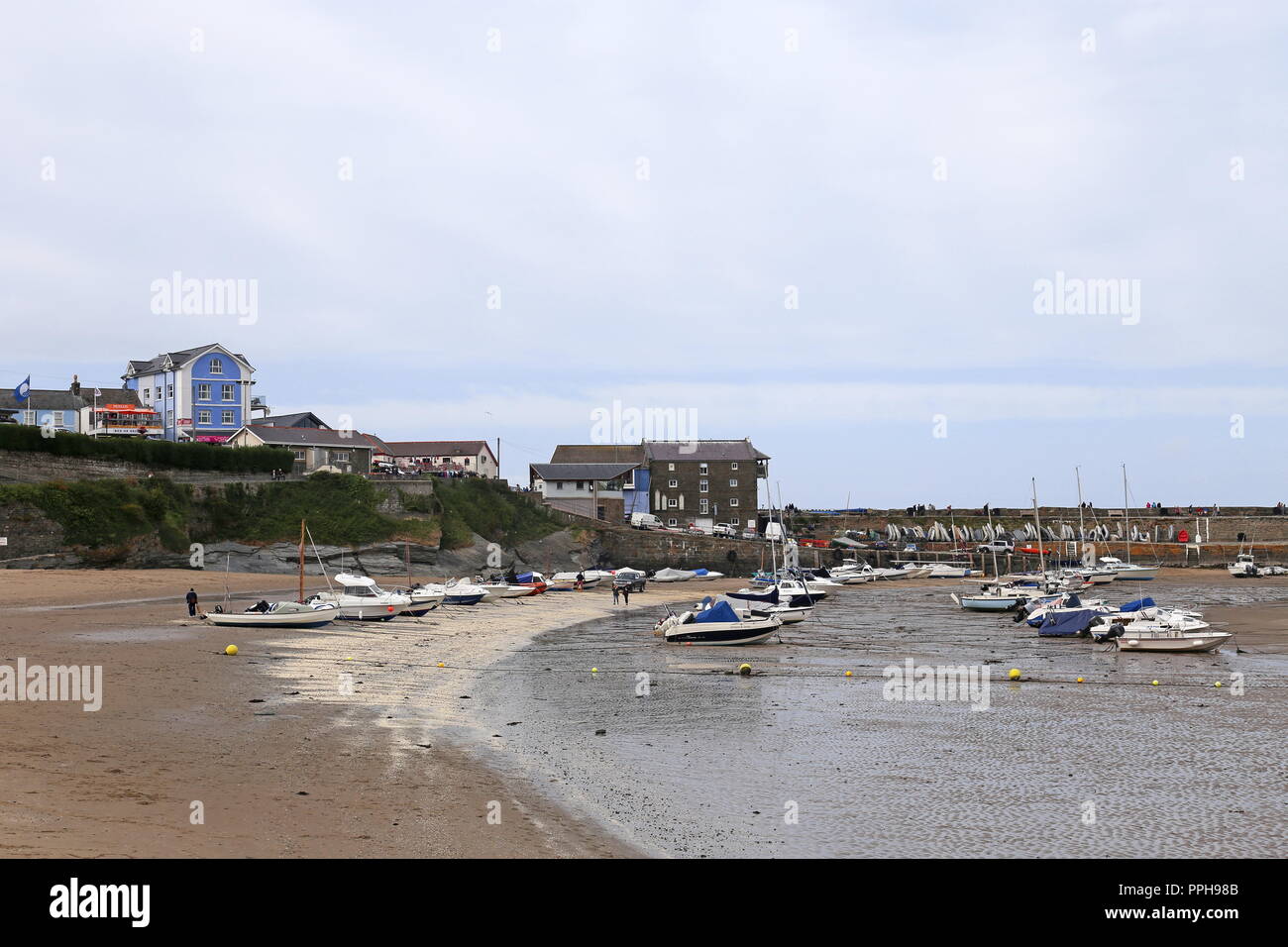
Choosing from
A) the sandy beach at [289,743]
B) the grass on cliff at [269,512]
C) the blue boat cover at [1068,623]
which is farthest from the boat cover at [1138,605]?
the grass on cliff at [269,512]

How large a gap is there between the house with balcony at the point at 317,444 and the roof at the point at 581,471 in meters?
22.7

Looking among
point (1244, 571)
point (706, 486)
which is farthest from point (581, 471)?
point (1244, 571)

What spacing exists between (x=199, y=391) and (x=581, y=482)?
38.4 metres

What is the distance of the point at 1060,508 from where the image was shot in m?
137

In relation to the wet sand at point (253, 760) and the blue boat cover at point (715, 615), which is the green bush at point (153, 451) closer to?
the wet sand at point (253, 760)

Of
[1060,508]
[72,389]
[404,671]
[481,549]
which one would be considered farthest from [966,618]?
[1060,508]

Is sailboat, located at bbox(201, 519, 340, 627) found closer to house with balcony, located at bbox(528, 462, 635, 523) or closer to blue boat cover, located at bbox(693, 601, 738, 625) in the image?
blue boat cover, located at bbox(693, 601, 738, 625)

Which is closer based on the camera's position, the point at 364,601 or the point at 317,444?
the point at 364,601

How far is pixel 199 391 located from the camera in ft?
302

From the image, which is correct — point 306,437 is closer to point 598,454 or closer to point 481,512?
point 481,512

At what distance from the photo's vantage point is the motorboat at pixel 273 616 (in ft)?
120

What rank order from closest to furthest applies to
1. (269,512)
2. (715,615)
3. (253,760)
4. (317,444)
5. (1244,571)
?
(253,760)
(715,615)
(269,512)
(1244,571)
(317,444)

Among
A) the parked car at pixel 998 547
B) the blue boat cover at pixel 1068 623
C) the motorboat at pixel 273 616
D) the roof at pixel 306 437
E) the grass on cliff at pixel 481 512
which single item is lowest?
the parked car at pixel 998 547
